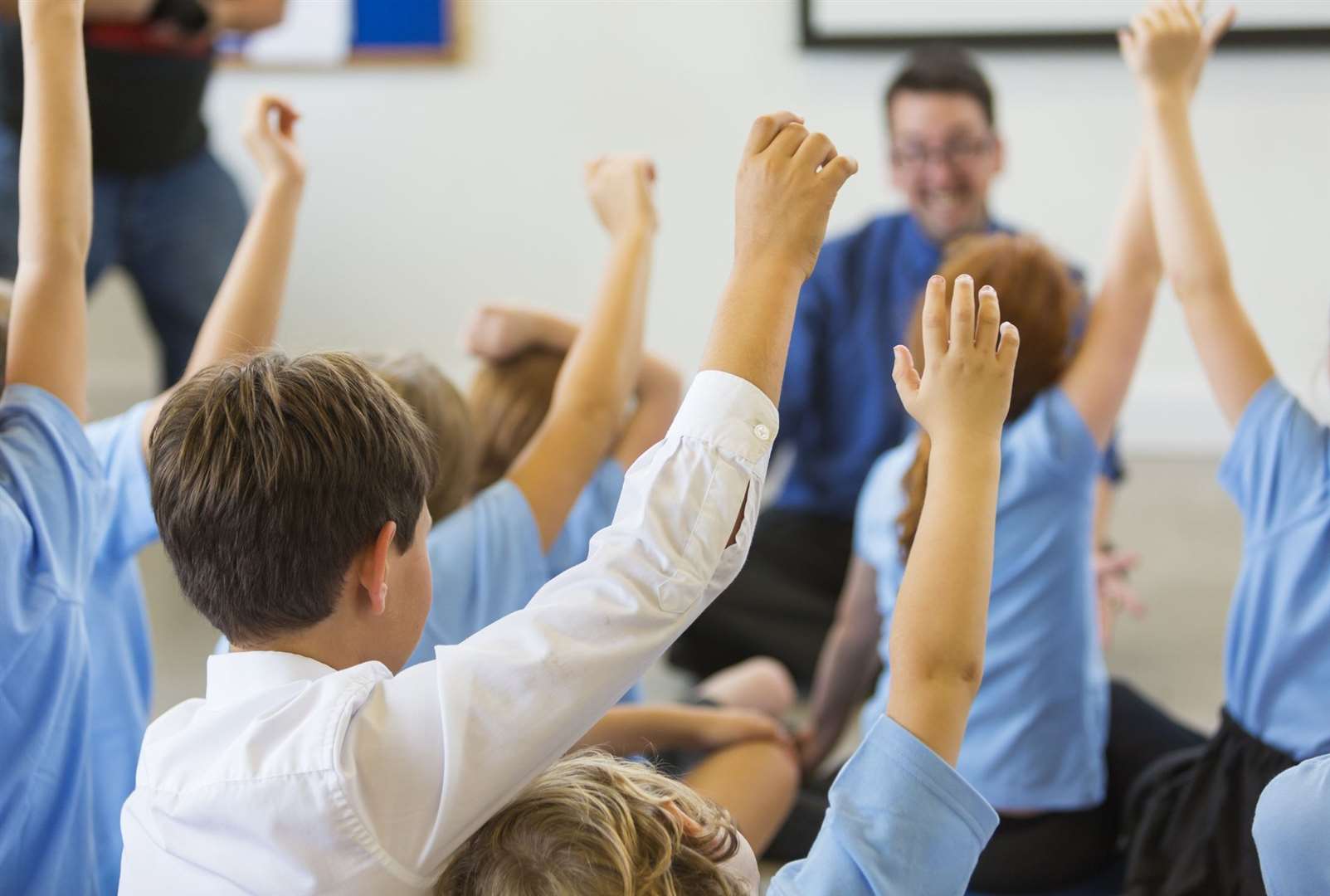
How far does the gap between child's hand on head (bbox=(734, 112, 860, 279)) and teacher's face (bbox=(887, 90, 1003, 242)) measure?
1596 millimetres

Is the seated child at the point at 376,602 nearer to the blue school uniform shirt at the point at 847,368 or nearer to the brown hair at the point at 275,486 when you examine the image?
the brown hair at the point at 275,486

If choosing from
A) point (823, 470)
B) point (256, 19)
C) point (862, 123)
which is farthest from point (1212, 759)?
point (862, 123)

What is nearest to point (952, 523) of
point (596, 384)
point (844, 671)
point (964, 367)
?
point (964, 367)

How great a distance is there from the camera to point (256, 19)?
9.07 feet

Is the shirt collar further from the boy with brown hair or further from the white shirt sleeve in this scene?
the boy with brown hair

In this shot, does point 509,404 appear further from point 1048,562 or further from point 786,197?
point 786,197

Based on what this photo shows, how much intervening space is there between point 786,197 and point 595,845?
14.7 inches

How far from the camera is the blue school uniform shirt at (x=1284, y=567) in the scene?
3.72ft

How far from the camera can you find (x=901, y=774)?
721 mm

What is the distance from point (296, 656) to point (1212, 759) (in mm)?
892

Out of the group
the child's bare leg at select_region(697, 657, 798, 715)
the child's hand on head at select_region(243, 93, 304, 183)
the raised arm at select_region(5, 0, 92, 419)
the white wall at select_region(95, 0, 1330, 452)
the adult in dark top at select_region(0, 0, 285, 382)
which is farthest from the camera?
the white wall at select_region(95, 0, 1330, 452)

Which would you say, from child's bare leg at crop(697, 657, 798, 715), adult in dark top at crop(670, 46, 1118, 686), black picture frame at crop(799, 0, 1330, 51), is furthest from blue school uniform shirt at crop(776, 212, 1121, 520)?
black picture frame at crop(799, 0, 1330, 51)

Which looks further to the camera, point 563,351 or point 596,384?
point 563,351

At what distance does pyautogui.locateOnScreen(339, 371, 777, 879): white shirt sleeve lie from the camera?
69 centimetres
